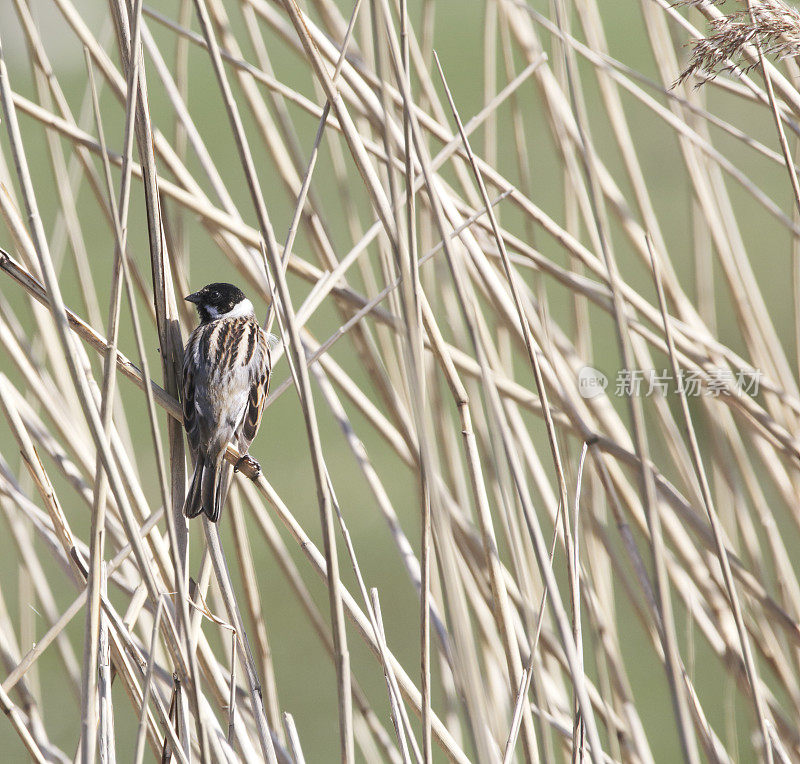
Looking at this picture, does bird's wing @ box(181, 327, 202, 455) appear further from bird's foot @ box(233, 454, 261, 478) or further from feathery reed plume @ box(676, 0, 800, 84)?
feathery reed plume @ box(676, 0, 800, 84)

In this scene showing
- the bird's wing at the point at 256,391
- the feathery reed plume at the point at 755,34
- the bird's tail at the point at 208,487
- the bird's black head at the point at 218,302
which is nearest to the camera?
the feathery reed plume at the point at 755,34

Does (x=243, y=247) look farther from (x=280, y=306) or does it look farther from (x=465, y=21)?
(x=465, y=21)

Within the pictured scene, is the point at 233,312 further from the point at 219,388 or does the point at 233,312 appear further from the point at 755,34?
the point at 755,34

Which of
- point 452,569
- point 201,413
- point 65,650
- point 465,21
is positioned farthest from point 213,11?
point 465,21

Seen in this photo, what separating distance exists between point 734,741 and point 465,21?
804 cm

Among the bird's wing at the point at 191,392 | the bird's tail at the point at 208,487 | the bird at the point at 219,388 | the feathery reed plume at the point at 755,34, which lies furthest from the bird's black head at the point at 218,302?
the feathery reed plume at the point at 755,34

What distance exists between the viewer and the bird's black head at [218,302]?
2305 mm

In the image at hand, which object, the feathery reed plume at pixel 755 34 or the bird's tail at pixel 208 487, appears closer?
the feathery reed plume at pixel 755 34

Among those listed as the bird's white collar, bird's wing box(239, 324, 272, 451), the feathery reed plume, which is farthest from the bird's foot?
the feathery reed plume

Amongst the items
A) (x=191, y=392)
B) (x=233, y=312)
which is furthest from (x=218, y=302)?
(x=191, y=392)

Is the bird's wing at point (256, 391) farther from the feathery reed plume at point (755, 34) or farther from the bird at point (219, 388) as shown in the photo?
the feathery reed plume at point (755, 34)

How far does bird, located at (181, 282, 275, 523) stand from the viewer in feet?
5.89

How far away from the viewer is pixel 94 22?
26.7 ft

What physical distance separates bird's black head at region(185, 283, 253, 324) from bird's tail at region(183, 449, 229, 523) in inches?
20.8
